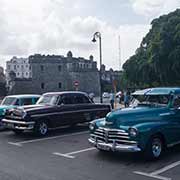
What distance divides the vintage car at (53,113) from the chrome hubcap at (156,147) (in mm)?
5519

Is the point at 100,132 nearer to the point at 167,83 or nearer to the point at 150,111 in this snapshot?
the point at 150,111

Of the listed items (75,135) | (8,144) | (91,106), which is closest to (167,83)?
(91,106)

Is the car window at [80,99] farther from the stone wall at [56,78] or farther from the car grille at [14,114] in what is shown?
the stone wall at [56,78]

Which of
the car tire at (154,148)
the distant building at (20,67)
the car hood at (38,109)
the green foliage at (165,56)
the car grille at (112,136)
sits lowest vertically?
the car tire at (154,148)

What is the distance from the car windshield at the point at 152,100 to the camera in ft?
31.1

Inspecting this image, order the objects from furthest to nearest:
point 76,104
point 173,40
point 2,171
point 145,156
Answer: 1. point 173,40
2. point 76,104
3. point 145,156
4. point 2,171

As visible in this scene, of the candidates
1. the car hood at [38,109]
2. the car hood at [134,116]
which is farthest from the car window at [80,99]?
the car hood at [134,116]

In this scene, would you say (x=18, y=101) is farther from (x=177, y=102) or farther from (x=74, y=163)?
(x=177, y=102)

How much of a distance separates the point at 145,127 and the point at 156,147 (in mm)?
675

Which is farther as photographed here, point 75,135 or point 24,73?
point 24,73

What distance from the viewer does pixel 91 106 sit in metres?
14.8

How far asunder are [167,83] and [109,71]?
5724cm

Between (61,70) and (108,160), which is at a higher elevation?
(61,70)

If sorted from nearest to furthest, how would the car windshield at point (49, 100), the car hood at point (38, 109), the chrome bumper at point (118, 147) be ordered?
the chrome bumper at point (118, 147)
the car hood at point (38, 109)
the car windshield at point (49, 100)
